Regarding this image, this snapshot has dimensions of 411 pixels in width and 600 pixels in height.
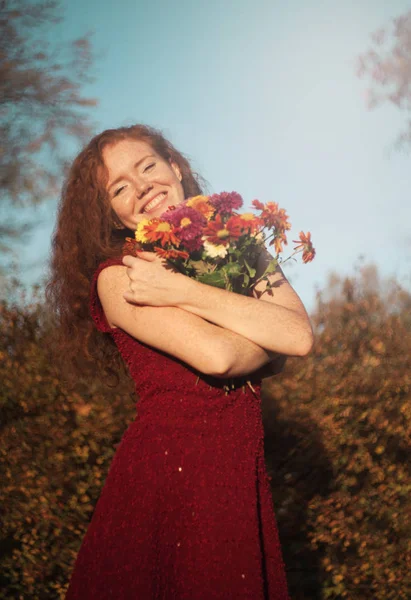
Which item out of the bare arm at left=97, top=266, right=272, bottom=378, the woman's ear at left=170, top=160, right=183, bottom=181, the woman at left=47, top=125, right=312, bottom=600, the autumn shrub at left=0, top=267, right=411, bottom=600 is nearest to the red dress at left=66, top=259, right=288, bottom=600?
the woman at left=47, top=125, right=312, bottom=600

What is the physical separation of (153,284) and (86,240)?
20.2 inches

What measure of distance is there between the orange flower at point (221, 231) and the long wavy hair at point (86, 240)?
492 millimetres

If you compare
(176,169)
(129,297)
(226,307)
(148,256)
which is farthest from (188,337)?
(176,169)

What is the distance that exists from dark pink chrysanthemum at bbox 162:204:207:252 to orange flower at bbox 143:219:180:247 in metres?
0.02

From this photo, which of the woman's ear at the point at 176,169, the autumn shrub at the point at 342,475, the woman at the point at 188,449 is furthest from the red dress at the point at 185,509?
the autumn shrub at the point at 342,475

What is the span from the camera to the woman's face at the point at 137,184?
2441 mm

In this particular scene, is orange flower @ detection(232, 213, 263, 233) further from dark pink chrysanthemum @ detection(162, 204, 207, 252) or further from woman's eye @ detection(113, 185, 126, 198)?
woman's eye @ detection(113, 185, 126, 198)

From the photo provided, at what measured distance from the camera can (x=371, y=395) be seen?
454 centimetres

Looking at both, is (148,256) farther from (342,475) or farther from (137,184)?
(342,475)

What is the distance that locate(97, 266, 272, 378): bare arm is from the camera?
1.99 metres

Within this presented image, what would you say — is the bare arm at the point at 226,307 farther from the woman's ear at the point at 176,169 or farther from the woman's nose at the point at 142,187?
the woman's ear at the point at 176,169

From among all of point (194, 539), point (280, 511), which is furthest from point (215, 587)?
point (280, 511)

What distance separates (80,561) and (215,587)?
17.5 inches

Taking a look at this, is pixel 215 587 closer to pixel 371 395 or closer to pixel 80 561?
pixel 80 561
